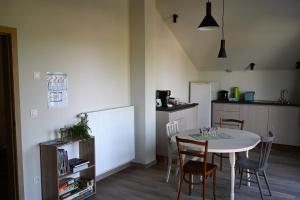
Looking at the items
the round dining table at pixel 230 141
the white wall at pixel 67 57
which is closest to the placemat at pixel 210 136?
the round dining table at pixel 230 141

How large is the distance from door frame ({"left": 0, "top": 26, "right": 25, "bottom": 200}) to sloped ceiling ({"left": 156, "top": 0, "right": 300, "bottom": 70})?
3070 mm

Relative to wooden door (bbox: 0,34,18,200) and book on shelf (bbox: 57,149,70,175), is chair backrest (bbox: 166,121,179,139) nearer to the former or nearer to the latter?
book on shelf (bbox: 57,149,70,175)

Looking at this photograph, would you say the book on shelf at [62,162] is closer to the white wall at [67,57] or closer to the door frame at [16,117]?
the white wall at [67,57]

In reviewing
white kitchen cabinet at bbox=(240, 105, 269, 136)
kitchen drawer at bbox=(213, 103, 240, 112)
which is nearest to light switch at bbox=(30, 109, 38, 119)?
kitchen drawer at bbox=(213, 103, 240, 112)

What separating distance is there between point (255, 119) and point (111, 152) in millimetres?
3338

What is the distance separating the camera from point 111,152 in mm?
4242

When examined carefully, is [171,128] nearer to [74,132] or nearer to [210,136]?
[210,136]

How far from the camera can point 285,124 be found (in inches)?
222

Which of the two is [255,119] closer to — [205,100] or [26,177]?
[205,100]

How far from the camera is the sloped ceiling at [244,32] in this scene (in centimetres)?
464

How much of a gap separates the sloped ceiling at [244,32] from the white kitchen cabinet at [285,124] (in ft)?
3.16

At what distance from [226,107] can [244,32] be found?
5.84 ft

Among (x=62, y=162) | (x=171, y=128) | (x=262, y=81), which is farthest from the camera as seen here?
(x=262, y=81)

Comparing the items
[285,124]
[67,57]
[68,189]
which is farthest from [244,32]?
[68,189]
